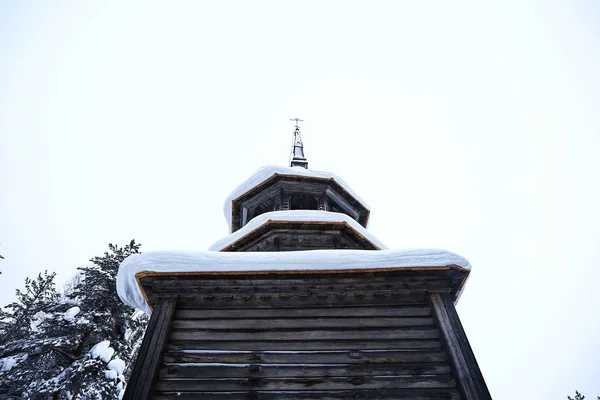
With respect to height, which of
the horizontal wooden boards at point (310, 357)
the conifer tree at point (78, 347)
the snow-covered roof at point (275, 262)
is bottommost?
the conifer tree at point (78, 347)

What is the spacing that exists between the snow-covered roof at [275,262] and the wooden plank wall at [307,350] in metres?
0.38

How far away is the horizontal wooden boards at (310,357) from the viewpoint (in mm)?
5203

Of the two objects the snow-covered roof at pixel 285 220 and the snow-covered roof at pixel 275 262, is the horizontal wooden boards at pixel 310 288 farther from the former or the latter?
the snow-covered roof at pixel 285 220

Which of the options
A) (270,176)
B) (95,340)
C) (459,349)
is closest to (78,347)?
(95,340)

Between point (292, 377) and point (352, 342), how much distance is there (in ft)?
3.44

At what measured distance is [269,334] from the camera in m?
5.51

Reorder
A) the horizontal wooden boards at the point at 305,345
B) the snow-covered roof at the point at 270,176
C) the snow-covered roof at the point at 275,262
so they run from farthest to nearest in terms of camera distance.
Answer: the snow-covered roof at the point at 270,176
the snow-covered roof at the point at 275,262
the horizontal wooden boards at the point at 305,345

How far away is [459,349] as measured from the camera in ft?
17.0

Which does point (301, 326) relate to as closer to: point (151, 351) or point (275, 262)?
point (275, 262)

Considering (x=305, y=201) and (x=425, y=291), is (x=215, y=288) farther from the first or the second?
(x=305, y=201)

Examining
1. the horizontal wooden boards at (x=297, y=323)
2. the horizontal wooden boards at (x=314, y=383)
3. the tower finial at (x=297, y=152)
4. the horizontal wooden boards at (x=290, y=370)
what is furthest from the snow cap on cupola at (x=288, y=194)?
the horizontal wooden boards at (x=314, y=383)

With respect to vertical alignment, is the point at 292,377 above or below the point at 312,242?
below

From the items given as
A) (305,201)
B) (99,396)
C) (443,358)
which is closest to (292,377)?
(443,358)

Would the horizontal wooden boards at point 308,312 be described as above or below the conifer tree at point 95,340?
above
